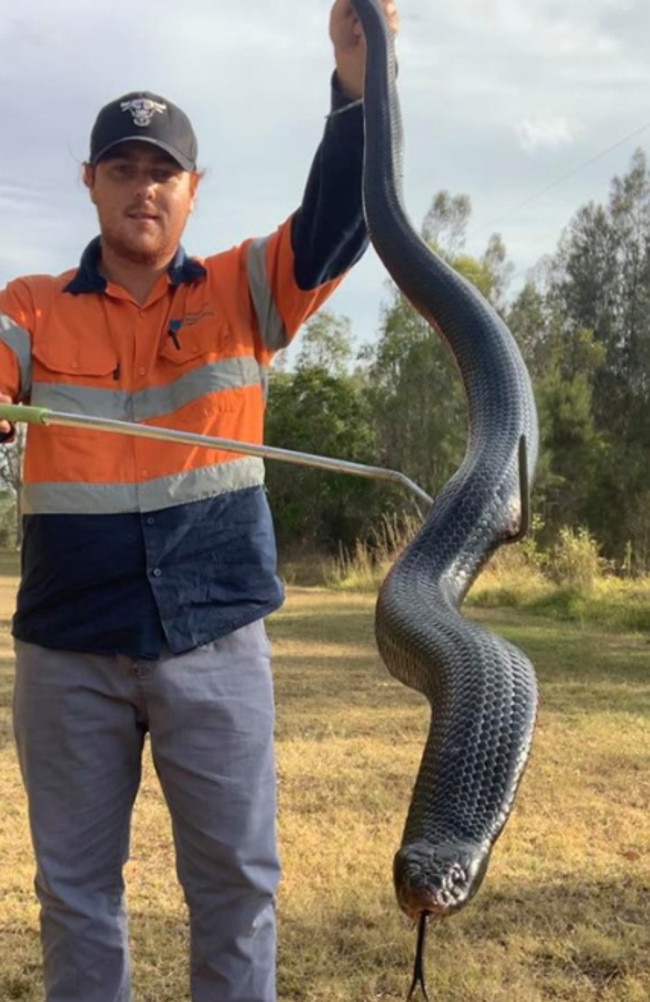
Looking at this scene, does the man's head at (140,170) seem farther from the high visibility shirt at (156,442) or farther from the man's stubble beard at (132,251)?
the high visibility shirt at (156,442)

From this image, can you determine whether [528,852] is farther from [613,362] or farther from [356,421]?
[613,362]

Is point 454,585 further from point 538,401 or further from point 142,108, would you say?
point 538,401

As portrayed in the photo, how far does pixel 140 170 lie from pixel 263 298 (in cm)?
42

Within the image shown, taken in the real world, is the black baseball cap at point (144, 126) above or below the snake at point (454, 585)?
above

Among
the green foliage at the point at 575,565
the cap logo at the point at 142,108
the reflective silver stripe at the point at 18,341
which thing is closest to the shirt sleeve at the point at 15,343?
the reflective silver stripe at the point at 18,341

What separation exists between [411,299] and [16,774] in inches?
161

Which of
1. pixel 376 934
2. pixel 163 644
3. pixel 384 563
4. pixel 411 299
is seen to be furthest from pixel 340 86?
pixel 384 563

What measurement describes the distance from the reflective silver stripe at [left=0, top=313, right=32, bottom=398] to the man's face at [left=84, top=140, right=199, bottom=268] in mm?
318

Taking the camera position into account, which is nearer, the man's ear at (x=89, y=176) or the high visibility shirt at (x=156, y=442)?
the high visibility shirt at (x=156, y=442)

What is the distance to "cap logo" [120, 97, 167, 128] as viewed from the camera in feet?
8.55

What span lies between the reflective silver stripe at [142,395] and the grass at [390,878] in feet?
6.11

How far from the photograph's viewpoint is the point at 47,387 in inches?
104

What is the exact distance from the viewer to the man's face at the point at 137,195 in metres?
2.65

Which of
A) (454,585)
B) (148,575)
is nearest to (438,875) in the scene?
(454,585)
